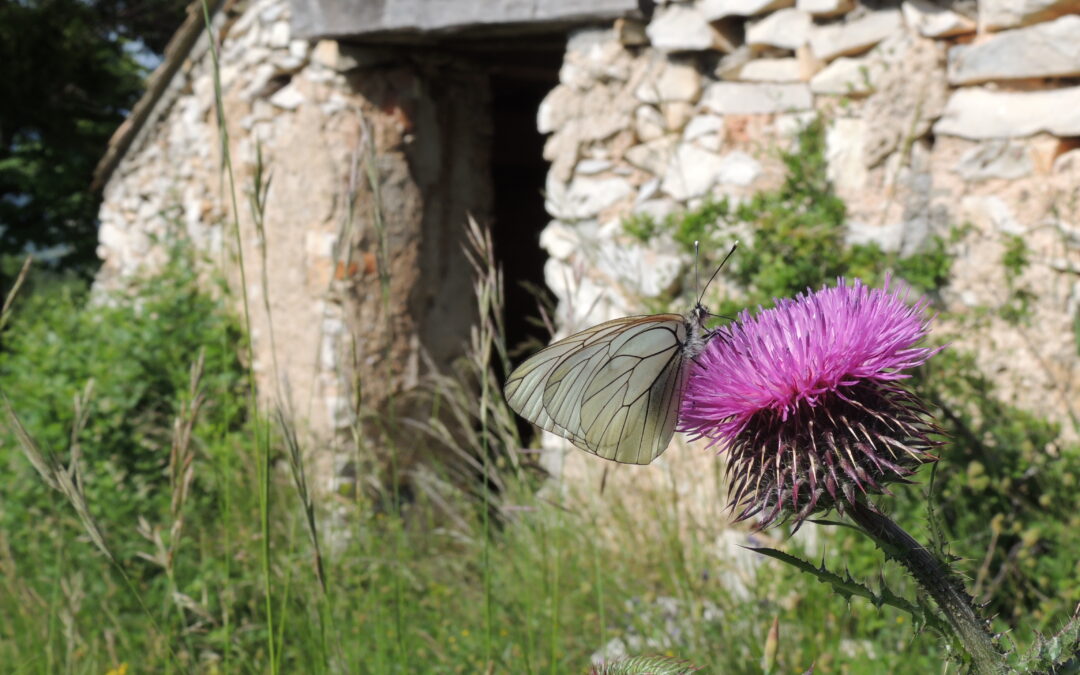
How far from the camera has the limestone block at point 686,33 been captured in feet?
12.9

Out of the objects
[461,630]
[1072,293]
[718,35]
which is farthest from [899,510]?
[718,35]

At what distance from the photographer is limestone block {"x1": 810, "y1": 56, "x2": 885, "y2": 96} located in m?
3.50

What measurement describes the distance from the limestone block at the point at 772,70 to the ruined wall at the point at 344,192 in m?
1.93

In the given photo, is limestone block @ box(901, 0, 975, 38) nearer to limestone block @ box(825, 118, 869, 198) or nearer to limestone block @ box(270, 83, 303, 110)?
limestone block @ box(825, 118, 869, 198)

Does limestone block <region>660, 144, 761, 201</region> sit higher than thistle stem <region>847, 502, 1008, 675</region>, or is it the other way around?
limestone block <region>660, 144, 761, 201</region>

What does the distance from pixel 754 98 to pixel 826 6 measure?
0.48 m

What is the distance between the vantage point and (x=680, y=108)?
4.10 meters

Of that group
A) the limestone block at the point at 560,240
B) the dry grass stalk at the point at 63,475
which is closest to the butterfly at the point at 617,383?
the dry grass stalk at the point at 63,475

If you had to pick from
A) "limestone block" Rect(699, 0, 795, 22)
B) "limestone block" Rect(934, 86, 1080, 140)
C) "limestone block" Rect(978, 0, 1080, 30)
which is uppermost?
"limestone block" Rect(699, 0, 795, 22)

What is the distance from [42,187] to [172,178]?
26.6 feet

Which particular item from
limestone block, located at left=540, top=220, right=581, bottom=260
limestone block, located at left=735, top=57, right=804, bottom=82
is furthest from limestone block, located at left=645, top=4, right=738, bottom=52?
limestone block, located at left=540, top=220, right=581, bottom=260

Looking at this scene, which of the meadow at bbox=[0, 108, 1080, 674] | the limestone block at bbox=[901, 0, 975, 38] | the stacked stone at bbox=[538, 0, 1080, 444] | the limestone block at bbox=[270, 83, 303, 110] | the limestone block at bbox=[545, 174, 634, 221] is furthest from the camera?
the limestone block at bbox=[270, 83, 303, 110]

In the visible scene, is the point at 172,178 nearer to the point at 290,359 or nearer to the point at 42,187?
the point at 290,359

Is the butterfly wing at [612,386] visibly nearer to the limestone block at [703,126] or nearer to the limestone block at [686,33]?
the limestone block at [703,126]
